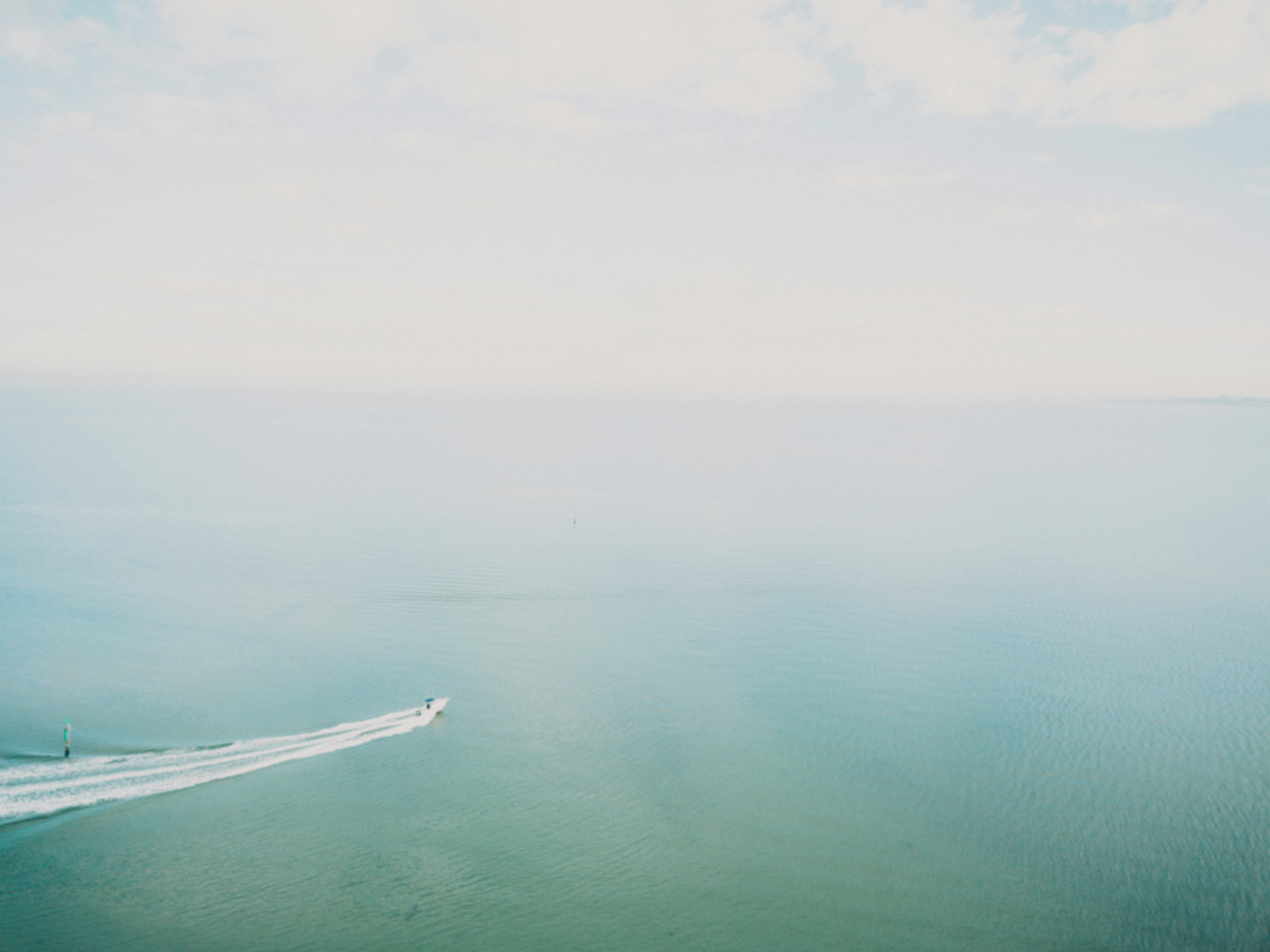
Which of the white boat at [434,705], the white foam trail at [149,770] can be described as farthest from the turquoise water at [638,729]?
A: the white boat at [434,705]

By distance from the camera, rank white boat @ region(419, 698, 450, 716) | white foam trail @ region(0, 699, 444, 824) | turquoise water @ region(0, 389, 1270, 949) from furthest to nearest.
Result: white boat @ region(419, 698, 450, 716) < white foam trail @ region(0, 699, 444, 824) < turquoise water @ region(0, 389, 1270, 949)

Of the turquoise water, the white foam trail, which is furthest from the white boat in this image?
the white foam trail

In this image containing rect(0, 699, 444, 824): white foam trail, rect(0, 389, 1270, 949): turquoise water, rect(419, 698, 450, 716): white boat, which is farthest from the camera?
rect(419, 698, 450, 716): white boat

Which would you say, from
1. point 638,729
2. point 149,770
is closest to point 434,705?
point 638,729

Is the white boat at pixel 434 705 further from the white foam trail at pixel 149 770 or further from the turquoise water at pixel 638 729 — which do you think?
the white foam trail at pixel 149 770

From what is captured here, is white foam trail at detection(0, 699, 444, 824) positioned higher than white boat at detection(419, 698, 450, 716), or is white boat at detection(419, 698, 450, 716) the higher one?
white boat at detection(419, 698, 450, 716)

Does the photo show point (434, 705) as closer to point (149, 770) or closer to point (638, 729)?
point (638, 729)

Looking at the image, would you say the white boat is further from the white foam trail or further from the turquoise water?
the white foam trail
